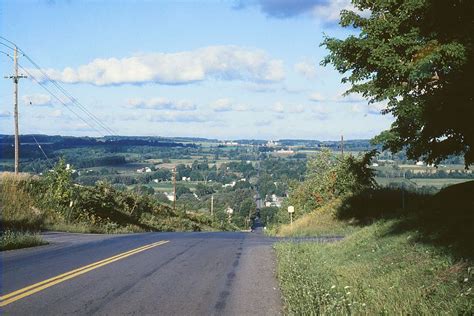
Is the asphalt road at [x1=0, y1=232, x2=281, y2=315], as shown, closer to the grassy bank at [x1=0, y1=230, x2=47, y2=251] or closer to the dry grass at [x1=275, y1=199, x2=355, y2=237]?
the grassy bank at [x1=0, y1=230, x2=47, y2=251]

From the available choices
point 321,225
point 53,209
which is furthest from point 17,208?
point 321,225

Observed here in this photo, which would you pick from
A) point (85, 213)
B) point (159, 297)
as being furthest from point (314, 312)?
point (85, 213)

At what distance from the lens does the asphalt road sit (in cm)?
787

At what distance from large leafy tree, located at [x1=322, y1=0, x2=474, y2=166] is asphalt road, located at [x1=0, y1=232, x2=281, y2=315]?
643 cm

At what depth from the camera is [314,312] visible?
705 centimetres

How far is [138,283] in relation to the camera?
32.6 feet

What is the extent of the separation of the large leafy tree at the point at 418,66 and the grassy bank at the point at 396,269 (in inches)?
78.9

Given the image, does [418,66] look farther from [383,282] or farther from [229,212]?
[229,212]

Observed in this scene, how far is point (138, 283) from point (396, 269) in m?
5.00

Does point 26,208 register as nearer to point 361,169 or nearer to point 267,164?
point 361,169

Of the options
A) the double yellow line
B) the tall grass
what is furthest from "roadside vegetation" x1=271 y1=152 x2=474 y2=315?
the tall grass

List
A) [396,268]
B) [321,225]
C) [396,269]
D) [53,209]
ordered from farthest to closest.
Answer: [321,225]
[53,209]
[396,268]
[396,269]

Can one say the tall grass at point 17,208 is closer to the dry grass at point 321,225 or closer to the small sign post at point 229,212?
the dry grass at point 321,225

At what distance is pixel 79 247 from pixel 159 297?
28.5 ft
